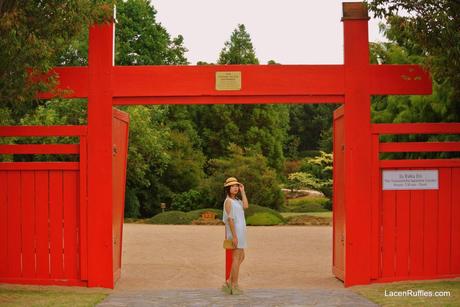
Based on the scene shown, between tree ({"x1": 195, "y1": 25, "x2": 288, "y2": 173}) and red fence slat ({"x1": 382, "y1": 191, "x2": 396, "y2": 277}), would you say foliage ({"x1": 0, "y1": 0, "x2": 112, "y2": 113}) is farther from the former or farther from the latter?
tree ({"x1": 195, "y1": 25, "x2": 288, "y2": 173})

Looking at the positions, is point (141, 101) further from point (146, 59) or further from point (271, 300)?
point (146, 59)

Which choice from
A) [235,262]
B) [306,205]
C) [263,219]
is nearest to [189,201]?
[306,205]

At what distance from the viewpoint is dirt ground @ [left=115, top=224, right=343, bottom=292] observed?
13.4 m

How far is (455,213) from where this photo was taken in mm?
12547

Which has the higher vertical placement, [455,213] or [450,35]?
[450,35]

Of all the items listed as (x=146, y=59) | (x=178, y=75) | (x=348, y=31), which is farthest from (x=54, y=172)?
(x=146, y=59)

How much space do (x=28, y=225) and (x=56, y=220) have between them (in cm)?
46

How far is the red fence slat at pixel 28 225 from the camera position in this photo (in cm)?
1236

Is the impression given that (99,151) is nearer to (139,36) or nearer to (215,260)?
(215,260)

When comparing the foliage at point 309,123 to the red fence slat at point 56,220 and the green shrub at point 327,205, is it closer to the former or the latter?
the green shrub at point 327,205

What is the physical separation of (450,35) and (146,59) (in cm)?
3218

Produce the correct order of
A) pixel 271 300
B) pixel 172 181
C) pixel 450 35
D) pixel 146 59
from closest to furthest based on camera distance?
1. pixel 271 300
2. pixel 450 35
3. pixel 172 181
4. pixel 146 59

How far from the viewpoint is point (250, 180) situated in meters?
34.1

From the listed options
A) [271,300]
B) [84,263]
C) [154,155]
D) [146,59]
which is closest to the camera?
[271,300]
